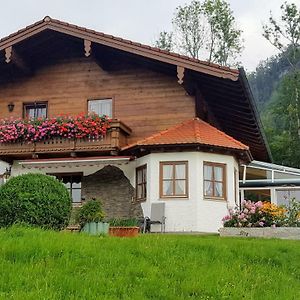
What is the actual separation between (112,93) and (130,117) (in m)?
1.17

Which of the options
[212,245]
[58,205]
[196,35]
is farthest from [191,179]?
[196,35]

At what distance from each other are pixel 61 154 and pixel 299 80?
25.3 m

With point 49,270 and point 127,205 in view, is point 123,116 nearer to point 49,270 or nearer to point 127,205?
point 127,205

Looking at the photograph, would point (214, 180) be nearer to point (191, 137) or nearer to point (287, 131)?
point (191, 137)

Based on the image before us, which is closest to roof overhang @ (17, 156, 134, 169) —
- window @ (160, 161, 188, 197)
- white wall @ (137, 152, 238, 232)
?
white wall @ (137, 152, 238, 232)

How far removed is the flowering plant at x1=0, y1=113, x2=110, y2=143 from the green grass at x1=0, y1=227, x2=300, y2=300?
30.8ft

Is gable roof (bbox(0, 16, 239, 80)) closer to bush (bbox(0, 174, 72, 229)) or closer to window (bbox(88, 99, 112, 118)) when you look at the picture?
window (bbox(88, 99, 112, 118))

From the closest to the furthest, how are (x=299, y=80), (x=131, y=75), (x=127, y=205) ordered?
(x=127, y=205)
(x=131, y=75)
(x=299, y=80)

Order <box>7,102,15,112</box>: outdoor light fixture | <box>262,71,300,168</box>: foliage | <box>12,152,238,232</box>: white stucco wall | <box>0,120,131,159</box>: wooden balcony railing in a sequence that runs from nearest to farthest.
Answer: <box>12,152,238,232</box>: white stucco wall < <box>0,120,131,159</box>: wooden balcony railing < <box>7,102,15,112</box>: outdoor light fixture < <box>262,71,300,168</box>: foliage

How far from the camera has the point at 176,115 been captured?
20219 millimetres

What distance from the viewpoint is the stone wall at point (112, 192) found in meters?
19.6

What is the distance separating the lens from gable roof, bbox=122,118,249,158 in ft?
60.1

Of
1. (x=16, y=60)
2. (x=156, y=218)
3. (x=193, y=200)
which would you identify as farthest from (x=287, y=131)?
(x=156, y=218)

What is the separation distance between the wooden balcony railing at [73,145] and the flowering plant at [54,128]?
139 millimetres
